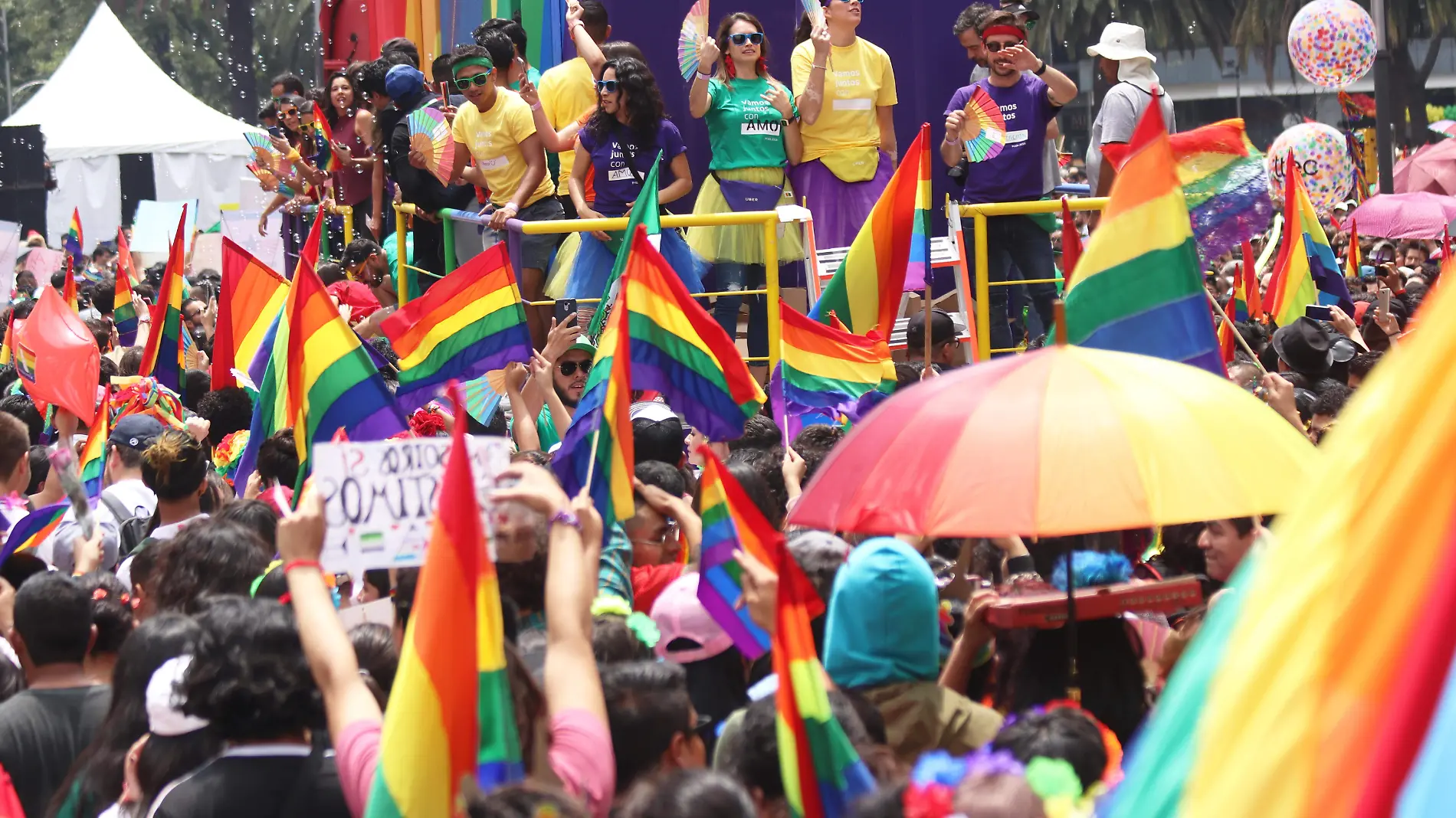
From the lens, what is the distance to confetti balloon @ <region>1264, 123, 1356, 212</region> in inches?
801

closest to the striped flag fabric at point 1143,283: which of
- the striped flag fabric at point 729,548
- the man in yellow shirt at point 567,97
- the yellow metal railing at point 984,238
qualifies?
the striped flag fabric at point 729,548

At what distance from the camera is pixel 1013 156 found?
31.7ft

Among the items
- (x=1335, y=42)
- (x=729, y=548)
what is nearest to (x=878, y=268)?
(x=729, y=548)

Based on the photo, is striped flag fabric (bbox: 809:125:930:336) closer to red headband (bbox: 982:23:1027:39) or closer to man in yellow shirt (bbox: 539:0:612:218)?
red headband (bbox: 982:23:1027:39)

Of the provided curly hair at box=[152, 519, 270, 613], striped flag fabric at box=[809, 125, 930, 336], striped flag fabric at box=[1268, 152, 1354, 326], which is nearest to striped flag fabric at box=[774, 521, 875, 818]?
A: curly hair at box=[152, 519, 270, 613]

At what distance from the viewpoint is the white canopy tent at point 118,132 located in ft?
108

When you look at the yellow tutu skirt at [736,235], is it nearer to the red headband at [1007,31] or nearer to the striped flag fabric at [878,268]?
the red headband at [1007,31]

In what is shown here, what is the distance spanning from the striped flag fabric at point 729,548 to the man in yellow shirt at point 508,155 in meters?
5.49

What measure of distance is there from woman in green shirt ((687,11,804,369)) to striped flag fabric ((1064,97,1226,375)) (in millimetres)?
3832

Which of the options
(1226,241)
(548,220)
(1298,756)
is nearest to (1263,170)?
(1226,241)

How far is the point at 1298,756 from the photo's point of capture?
1.61 meters

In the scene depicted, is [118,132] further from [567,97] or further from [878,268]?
[878,268]

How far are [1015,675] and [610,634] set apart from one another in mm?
917

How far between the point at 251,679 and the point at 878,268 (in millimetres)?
4894
